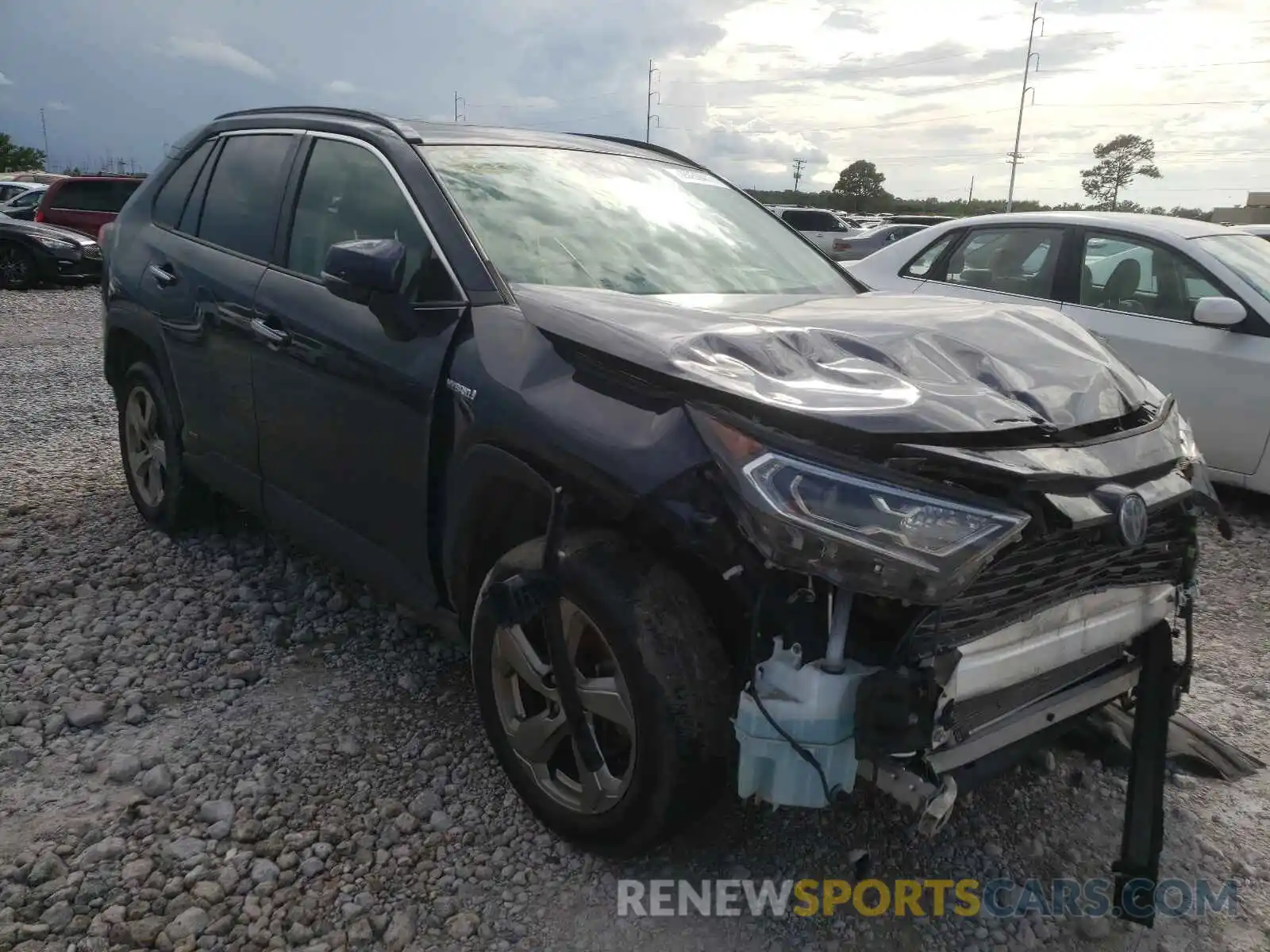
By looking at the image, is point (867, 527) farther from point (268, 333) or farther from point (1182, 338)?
point (1182, 338)

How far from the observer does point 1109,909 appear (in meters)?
2.40

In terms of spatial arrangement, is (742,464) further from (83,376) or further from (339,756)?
(83,376)

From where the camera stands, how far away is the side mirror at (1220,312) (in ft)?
16.9

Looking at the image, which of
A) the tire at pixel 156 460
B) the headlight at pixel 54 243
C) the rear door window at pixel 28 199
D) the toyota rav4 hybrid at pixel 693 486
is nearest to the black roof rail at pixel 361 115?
the toyota rav4 hybrid at pixel 693 486

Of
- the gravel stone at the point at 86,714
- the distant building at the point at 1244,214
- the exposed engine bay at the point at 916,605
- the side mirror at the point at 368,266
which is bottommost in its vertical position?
the gravel stone at the point at 86,714

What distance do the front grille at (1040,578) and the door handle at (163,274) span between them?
336cm

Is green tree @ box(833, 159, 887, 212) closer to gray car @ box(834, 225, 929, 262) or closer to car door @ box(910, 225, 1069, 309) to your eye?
gray car @ box(834, 225, 929, 262)

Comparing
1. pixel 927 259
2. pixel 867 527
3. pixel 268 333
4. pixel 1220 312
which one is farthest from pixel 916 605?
pixel 927 259

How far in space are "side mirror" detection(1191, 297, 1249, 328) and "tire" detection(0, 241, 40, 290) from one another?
607 inches

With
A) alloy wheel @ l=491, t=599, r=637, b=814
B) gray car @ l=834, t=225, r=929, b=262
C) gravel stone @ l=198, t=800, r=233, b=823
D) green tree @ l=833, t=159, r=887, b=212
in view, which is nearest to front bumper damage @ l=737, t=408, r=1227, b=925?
alloy wheel @ l=491, t=599, r=637, b=814

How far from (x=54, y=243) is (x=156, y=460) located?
41.9ft

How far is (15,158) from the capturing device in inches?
2547

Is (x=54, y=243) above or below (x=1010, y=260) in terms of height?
below

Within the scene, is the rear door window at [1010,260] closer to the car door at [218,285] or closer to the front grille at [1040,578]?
the front grille at [1040,578]
